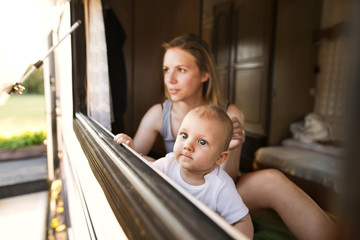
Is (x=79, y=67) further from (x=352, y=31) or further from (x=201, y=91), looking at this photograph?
(x=352, y=31)

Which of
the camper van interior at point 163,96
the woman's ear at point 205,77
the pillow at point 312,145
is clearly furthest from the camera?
the pillow at point 312,145

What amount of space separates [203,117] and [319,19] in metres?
3.73

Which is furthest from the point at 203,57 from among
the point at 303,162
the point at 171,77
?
the point at 303,162

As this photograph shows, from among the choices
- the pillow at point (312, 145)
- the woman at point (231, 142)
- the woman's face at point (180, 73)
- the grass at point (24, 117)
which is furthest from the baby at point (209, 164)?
the grass at point (24, 117)

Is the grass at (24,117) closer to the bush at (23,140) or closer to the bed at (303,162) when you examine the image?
the bush at (23,140)

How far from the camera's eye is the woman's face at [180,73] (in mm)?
1350


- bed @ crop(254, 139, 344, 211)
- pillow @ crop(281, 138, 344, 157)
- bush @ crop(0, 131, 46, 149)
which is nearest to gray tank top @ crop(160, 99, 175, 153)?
bed @ crop(254, 139, 344, 211)

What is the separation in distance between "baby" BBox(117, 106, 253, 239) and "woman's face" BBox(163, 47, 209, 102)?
1.74 ft

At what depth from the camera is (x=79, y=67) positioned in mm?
2096

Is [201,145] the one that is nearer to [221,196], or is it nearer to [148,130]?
[221,196]

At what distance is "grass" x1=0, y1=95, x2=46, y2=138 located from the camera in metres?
4.62

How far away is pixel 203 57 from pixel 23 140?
431 centimetres

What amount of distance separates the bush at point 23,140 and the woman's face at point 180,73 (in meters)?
4.18

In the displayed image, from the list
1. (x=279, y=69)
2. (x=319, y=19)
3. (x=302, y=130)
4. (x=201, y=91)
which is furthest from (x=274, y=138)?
(x=201, y=91)
